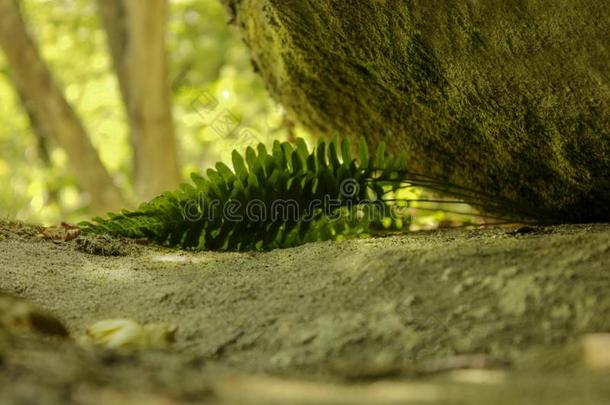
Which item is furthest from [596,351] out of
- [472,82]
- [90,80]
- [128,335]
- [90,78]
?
[90,78]

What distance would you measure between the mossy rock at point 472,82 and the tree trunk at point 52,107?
3.54 meters

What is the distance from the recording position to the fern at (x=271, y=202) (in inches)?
85.7

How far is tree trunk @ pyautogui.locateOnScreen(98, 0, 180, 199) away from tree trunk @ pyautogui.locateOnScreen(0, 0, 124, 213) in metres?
0.35

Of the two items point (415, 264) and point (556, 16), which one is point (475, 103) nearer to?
point (556, 16)

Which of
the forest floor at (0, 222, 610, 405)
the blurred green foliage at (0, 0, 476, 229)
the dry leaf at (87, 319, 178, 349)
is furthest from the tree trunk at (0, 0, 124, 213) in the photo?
the dry leaf at (87, 319, 178, 349)

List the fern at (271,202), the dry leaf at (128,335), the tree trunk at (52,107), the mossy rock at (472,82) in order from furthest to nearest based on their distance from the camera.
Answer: the tree trunk at (52,107) < the fern at (271,202) < the mossy rock at (472,82) < the dry leaf at (128,335)


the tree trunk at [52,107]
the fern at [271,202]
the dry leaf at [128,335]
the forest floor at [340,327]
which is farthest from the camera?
the tree trunk at [52,107]

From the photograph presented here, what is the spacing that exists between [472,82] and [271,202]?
73 cm

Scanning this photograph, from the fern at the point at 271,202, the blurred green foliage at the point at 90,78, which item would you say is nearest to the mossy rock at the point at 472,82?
the fern at the point at 271,202

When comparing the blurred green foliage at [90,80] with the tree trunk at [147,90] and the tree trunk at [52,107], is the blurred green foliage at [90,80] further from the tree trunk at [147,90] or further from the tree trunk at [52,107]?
the tree trunk at [52,107]

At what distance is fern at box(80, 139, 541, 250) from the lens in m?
2.18

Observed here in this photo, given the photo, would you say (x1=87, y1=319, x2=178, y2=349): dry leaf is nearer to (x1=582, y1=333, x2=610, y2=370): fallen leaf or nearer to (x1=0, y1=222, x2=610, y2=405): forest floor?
(x1=0, y1=222, x2=610, y2=405): forest floor

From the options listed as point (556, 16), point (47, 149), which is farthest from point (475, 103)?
point (47, 149)

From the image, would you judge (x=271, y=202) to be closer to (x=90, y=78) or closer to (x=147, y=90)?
(x=147, y=90)
